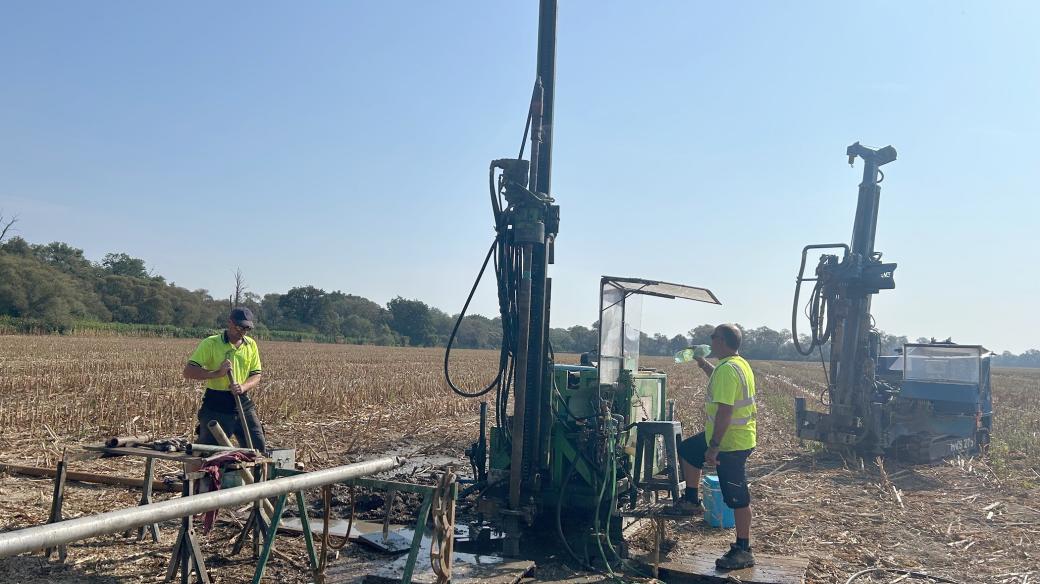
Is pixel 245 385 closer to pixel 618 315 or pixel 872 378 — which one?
pixel 618 315

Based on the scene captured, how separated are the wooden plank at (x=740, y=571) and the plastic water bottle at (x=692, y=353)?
6.36 ft

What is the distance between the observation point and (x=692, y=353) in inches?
306

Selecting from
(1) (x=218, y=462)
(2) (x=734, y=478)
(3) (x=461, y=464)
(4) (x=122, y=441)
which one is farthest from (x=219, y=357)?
(2) (x=734, y=478)

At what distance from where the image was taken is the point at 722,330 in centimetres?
664

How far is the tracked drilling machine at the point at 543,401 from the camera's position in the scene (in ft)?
21.3

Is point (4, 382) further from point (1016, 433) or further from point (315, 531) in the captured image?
point (1016, 433)

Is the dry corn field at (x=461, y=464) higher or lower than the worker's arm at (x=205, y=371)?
lower

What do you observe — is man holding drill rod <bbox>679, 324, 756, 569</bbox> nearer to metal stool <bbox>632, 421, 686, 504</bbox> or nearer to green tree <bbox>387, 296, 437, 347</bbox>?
metal stool <bbox>632, 421, 686, 504</bbox>

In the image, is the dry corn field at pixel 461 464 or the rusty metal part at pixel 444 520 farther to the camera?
the dry corn field at pixel 461 464

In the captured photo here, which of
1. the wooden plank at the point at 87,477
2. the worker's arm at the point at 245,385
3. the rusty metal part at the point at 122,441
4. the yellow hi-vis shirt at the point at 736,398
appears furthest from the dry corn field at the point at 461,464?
the worker's arm at the point at 245,385

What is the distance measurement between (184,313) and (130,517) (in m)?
61.5

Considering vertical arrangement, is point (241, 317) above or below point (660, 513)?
above

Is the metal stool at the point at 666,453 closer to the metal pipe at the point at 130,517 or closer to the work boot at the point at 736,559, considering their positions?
the work boot at the point at 736,559

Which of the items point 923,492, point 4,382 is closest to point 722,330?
point 923,492
